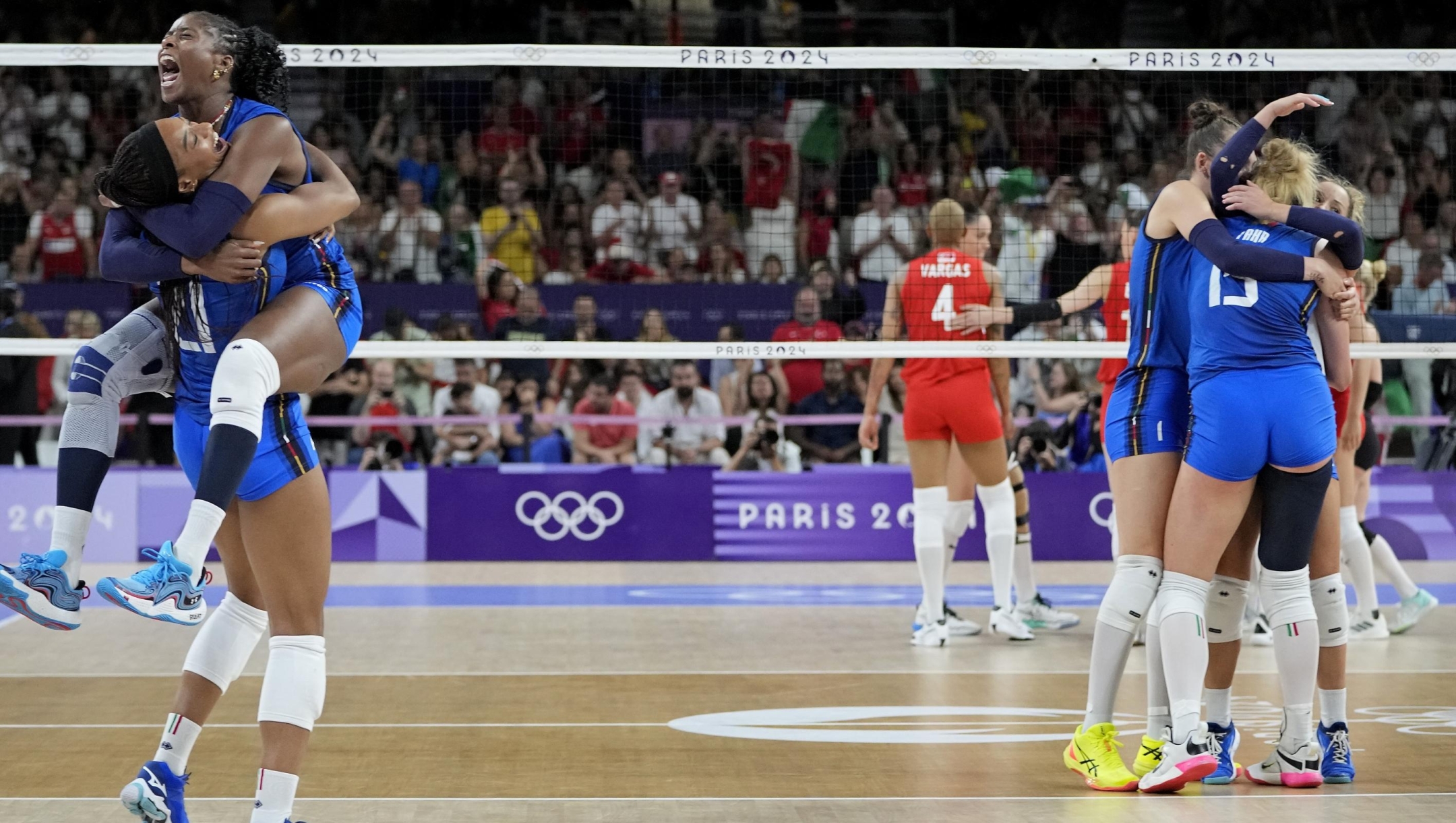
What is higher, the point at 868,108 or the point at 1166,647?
the point at 868,108

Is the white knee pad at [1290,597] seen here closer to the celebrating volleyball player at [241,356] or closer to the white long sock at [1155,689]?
the white long sock at [1155,689]

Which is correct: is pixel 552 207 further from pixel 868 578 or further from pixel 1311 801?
pixel 1311 801

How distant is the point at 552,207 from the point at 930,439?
6.58 meters

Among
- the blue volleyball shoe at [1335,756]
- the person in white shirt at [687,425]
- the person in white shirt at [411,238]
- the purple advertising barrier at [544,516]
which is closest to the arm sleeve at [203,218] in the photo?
the blue volleyball shoe at [1335,756]

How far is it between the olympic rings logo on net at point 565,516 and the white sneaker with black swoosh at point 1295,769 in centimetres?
709

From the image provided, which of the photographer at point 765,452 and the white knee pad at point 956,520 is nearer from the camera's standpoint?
the white knee pad at point 956,520

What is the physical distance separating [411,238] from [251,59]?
9.72 metres

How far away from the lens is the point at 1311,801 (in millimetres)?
4512

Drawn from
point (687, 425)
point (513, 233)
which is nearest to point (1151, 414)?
point (687, 425)

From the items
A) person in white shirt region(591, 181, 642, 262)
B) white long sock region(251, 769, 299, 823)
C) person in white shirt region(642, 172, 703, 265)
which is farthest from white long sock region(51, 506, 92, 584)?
person in white shirt region(591, 181, 642, 262)

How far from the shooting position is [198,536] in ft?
11.2

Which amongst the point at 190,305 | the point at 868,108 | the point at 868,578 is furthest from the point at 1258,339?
the point at 868,108

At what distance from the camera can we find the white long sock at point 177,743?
12.7 feet

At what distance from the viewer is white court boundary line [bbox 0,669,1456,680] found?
669cm
